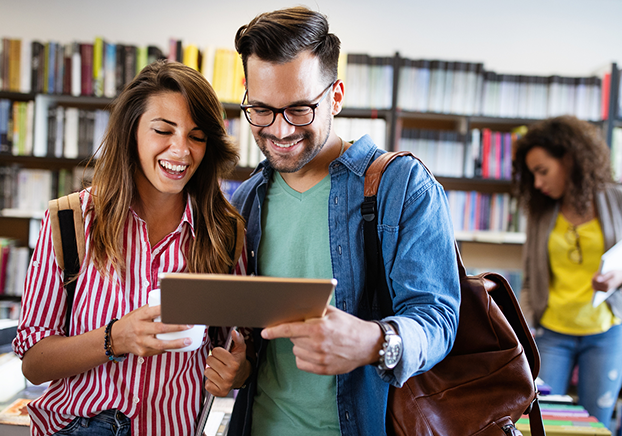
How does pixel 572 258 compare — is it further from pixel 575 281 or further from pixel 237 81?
pixel 237 81

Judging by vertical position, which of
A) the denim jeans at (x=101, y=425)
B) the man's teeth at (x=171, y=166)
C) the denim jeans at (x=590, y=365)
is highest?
the man's teeth at (x=171, y=166)

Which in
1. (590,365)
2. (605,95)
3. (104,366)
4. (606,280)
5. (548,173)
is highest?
(605,95)

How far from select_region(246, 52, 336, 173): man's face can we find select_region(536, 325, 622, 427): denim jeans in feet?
5.76

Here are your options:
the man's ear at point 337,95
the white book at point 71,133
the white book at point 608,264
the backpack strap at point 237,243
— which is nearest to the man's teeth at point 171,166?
the backpack strap at point 237,243

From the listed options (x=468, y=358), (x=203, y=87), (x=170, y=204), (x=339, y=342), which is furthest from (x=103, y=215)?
(x=468, y=358)

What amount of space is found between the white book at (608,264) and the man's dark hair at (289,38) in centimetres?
144

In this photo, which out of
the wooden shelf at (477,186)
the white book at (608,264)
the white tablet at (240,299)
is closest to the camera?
the white tablet at (240,299)

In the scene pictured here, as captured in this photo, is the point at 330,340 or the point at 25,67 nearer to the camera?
the point at 330,340

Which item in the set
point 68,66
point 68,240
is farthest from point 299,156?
point 68,66

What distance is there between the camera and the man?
92 cm

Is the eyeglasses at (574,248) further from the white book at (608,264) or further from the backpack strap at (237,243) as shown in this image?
the backpack strap at (237,243)

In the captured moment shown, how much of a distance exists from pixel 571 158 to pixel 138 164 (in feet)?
6.92

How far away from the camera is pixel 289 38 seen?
1.03 metres

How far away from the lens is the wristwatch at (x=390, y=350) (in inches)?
30.5
